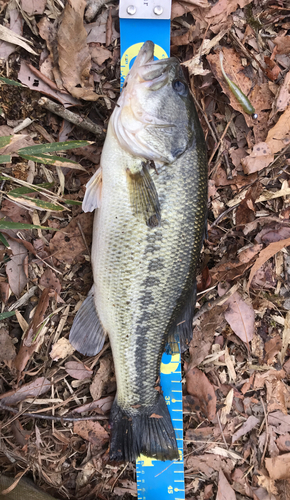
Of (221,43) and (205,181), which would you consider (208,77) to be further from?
(205,181)

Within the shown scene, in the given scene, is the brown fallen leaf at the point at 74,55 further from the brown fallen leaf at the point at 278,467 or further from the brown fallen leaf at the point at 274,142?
the brown fallen leaf at the point at 278,467

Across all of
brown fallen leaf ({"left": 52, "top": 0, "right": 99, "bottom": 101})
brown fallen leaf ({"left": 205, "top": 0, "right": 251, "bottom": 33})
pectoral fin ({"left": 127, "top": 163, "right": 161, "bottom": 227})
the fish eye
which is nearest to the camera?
pectoral fin ({"left": 127, "top": 163, "right": 161, "bottom": 227})

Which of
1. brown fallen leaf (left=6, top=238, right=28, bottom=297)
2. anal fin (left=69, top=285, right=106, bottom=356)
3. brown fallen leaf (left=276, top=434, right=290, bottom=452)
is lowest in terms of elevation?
brown fallen leaf (left=276, top=434, right=290, bottom=452)

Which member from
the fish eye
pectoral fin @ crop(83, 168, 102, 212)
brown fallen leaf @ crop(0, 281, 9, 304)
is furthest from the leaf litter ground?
the fish eye

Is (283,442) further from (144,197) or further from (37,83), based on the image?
(37,83)

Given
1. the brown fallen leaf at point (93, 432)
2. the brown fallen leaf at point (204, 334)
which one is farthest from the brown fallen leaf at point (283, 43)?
the brown fallen leaf at point (93, 432)

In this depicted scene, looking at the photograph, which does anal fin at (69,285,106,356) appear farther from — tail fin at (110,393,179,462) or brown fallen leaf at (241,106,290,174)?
brown fallen leaf at (241,106,290,174)

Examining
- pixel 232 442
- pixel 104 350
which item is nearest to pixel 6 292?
pixel 104 350
